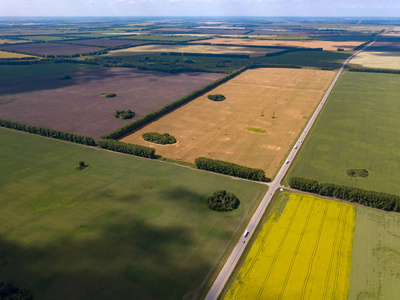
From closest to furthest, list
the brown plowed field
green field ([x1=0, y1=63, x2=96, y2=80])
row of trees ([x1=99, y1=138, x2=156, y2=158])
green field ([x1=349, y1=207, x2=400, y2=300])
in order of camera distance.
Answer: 1. green field ([x1=349, y1=207, x2=400, y2=300])
2. row of trees ([x1=99, y1=138, x2=156, y2=158])
3. the brown plowed field
4. green field ([x1=0, y1=63, x2=96, y2=80])

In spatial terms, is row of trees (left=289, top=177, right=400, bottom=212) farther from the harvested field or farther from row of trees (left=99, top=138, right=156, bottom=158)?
the harvested field

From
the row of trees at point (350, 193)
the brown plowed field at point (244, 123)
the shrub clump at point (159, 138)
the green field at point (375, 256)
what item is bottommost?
the brown plowed field at point (244, 123)

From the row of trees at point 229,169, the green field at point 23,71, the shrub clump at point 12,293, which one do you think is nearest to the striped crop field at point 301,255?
the row of trees at point 229,169

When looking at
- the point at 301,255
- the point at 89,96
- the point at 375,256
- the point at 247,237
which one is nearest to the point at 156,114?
the point at 89,96

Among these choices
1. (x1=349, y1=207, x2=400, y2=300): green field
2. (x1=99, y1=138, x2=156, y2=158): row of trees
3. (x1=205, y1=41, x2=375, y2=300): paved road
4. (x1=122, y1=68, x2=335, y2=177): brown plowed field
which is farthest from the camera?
(x1=122, y1=68, x2=335, y2=177): brown plowed field

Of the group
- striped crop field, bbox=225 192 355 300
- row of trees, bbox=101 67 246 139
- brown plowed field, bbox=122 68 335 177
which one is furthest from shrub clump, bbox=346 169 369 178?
row of trees, bbox=101 67 246 139

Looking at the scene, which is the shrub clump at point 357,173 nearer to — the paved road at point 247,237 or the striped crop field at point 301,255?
the striped crop field at point 301,255

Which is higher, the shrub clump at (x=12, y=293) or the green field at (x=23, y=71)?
the shrub clump at (x=12, y=293)
